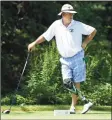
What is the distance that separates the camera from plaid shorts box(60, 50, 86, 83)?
7000 millimetres

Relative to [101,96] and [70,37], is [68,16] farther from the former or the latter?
[101,96]

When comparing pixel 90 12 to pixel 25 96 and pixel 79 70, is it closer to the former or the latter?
pixel 25 96

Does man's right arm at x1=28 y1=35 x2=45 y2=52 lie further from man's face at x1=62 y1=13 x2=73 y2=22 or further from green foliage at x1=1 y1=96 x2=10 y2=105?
green foliage at x1=1 y1=96 x2=10 y2=105

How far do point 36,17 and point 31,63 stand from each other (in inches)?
109

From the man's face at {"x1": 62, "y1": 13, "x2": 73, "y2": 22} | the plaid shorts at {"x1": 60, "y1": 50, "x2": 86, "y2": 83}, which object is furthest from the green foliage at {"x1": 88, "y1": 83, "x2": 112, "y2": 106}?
the man's face at {"x1": 62, "y1": 13, "x2": 73, "y2": 22}

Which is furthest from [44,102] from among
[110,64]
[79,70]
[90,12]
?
[90,12]

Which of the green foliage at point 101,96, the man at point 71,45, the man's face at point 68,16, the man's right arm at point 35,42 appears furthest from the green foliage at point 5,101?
the man's face at point 68,16

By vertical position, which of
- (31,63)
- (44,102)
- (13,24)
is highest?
(13,24)

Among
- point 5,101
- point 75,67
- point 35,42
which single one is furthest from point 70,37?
point 5,101

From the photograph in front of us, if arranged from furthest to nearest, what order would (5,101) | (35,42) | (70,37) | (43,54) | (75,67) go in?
1. (43,54)
2. (5,101)
3. (35,42)
4. (75,67)
5. (70,37)

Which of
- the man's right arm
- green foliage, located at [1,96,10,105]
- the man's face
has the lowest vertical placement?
green foliage, located at [1,96,10,105]

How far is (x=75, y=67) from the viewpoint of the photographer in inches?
276

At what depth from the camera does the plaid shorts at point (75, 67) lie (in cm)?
700

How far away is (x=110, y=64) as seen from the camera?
1180 centimetres
